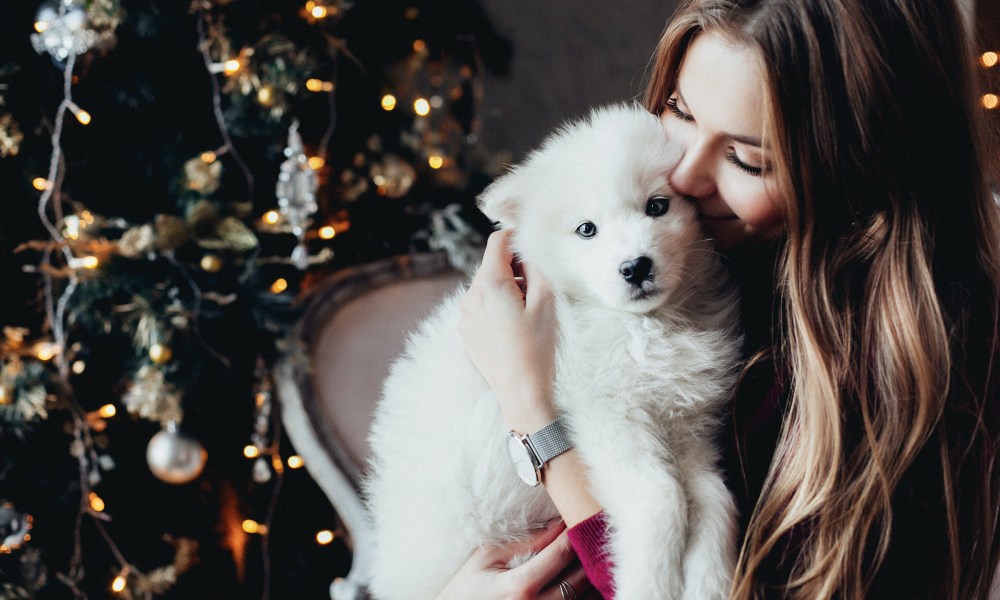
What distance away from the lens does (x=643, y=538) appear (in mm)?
945

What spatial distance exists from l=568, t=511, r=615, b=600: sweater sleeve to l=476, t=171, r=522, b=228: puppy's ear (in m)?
0.55

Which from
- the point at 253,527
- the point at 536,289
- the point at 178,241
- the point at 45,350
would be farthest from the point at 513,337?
the point at 253,527

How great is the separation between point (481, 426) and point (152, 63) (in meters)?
1.59

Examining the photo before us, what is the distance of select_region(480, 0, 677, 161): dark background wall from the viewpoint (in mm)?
3123

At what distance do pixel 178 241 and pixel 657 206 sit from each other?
1.43 m

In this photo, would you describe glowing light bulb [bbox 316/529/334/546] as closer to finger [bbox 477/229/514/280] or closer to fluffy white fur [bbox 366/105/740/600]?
fluffy white fur [bbox 366/105/740/600]

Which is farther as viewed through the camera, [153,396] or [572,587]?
[153,396]

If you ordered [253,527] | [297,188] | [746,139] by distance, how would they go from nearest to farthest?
[746,139] → [297,188] → [253,527]

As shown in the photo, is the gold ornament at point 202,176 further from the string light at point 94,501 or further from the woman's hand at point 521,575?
the woman's hand at point 521,575

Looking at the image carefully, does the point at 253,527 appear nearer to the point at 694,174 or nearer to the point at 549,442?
the point at 549,442

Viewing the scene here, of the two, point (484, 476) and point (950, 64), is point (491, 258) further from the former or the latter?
point (950, 64)

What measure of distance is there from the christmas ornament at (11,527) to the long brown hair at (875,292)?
1.87 m

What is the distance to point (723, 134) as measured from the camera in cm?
104

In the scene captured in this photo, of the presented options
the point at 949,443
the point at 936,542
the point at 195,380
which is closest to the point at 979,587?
the point at 936,542
